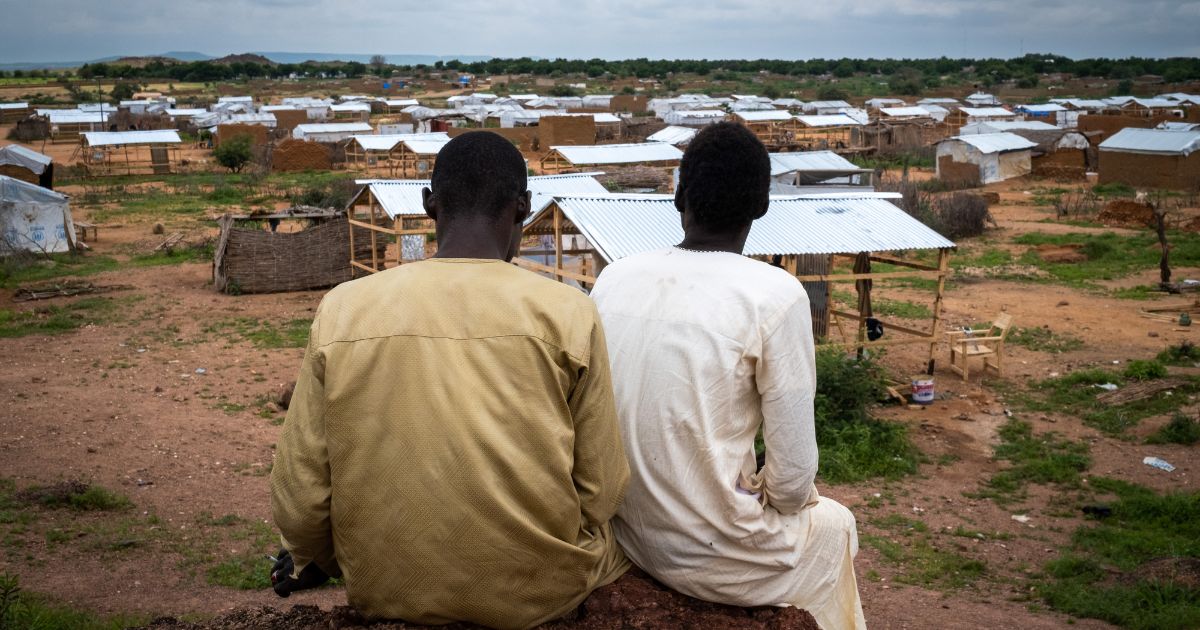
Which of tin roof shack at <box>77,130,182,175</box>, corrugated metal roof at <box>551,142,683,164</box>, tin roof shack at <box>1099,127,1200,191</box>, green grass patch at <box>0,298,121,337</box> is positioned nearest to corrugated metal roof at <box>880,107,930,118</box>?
tin roof shack at <box>1099,127,1200,191</box>

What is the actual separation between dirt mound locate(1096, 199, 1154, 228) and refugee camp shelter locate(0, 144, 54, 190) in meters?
24.7

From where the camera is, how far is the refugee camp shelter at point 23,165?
24.2 meters

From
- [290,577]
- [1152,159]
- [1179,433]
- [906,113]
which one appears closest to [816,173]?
[1179,433]

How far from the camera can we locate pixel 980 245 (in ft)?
66.4

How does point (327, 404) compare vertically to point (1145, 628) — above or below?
above

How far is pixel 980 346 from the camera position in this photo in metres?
11.4

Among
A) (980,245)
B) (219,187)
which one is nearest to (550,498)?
(980,245)

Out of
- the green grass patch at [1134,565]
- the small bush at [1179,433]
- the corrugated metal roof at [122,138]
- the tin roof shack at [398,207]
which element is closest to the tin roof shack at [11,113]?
the corrugated metal roof at [122,138]

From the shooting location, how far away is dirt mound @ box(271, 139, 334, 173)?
35562mm

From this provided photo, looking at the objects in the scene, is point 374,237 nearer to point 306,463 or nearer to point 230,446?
point 230,446

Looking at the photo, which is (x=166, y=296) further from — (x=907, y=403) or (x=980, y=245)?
(x=980, y=245)

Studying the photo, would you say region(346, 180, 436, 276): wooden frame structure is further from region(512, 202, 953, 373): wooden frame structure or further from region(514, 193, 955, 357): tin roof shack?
region(514, 193, 955, 357): tin roof shack

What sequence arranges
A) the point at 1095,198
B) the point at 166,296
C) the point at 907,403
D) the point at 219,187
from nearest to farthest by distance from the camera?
the point at 907,403 < the point at 166,296 < the point at 1095,198 < the point at 219,187

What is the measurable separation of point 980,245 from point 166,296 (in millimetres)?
15117
